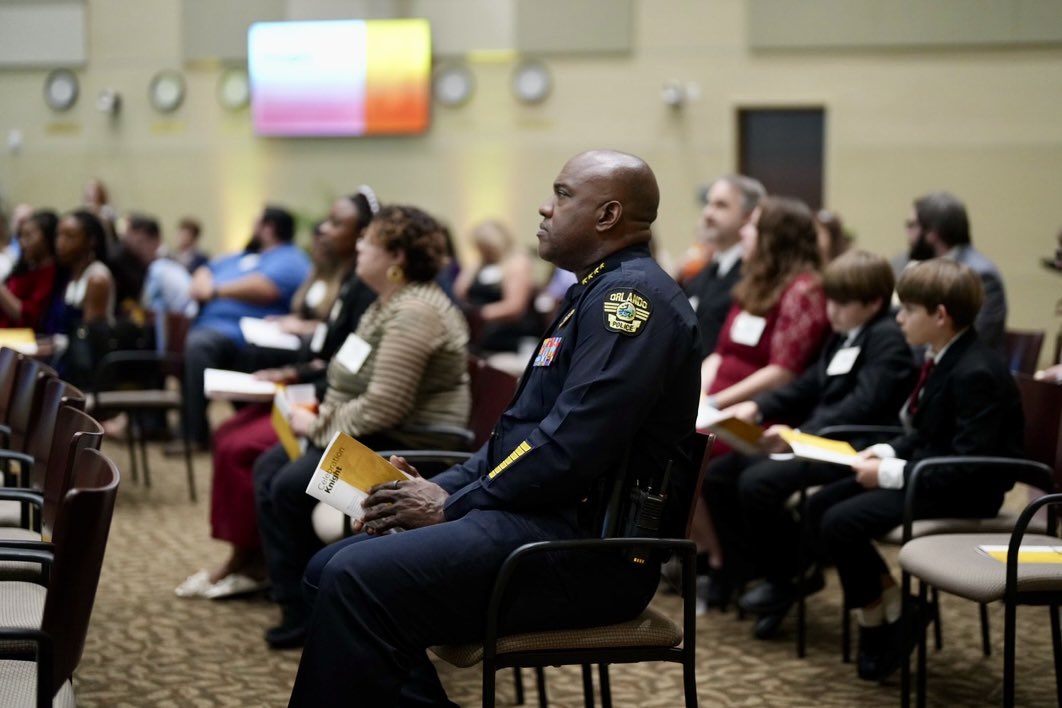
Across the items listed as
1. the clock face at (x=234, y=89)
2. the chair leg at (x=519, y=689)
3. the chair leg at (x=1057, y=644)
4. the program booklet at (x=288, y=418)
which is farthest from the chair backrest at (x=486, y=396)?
the clock face at (x=234, y=89)

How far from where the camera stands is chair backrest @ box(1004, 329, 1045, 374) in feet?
17.5

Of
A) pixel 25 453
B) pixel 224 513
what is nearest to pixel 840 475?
pixel 224 513

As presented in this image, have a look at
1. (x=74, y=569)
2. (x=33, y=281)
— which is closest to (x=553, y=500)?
(x=74, y=569)

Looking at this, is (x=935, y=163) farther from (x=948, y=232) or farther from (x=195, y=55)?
(x=195, y=55)

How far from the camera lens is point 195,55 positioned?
42.6ft

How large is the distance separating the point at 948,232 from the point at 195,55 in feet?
33.1

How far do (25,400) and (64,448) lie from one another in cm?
88

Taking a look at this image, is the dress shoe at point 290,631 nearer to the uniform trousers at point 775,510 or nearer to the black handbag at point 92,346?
the uniform trousers at point 775,510

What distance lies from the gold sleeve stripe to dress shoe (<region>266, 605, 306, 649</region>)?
1671 mm

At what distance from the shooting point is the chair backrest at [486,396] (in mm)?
3529

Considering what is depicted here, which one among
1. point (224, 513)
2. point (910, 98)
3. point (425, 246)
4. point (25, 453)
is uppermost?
point (910, 98)

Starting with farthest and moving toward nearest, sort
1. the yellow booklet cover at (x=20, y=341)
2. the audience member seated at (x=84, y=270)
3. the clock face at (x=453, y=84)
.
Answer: the clock face at (x=453, y=84)
the audience member seated at (x=84, y=270)
the yellow booklet cover at (x=20, y=341)

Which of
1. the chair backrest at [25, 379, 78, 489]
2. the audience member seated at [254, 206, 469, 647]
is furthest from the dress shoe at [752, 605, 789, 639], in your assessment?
the chair backrest at [25, 379, 78, 489]

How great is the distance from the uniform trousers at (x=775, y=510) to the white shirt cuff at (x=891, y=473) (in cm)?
47
